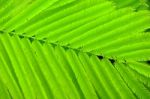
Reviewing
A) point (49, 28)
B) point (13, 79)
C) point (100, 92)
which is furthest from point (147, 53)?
point (13, 79)

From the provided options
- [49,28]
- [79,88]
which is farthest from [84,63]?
[49,28]

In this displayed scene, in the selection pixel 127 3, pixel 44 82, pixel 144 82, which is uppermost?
pixel 127 3

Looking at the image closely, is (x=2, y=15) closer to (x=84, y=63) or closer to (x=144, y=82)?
(x=84, y=63)

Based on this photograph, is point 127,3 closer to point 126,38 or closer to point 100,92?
point 126,38

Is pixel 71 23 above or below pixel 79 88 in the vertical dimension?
above

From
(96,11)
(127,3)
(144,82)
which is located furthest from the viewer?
(127,3)

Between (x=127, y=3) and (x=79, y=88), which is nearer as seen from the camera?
(x=79, y=88)

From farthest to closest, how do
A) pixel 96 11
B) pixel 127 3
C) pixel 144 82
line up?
pixel 127 3
pixel 96 11
pixel 144 82
